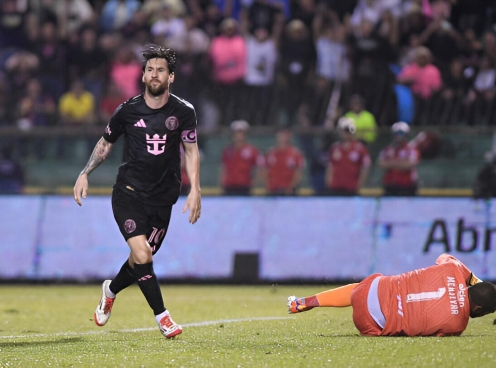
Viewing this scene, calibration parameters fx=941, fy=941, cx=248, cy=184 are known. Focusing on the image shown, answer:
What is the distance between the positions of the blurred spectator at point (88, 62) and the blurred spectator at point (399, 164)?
6087mm

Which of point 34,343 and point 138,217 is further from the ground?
point 138,217

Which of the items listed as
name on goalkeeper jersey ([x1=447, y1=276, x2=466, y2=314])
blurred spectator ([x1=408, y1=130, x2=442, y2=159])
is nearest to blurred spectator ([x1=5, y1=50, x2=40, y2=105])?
blurred spectator ([x1=408, y1=130, x2=442, y2=159])

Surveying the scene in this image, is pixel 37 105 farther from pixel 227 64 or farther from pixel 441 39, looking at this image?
pixel 441 39

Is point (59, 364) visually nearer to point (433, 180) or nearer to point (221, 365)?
point (221, 365)

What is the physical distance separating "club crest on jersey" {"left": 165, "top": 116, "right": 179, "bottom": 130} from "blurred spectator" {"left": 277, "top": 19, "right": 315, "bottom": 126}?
828cm

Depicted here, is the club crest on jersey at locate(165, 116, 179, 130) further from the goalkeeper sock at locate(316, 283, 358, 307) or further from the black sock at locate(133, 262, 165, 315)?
the goalkeeper sock at locate(316, 283, 358, 307)

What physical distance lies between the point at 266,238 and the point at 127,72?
15.9ft

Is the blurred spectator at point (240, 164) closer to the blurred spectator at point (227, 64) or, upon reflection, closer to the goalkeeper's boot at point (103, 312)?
the blurred spectator at point (227, 64)

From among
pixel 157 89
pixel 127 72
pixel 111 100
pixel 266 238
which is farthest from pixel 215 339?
pixel 127 72

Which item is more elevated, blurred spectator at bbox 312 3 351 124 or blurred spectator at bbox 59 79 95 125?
blurred spectator at bbox 312 3 351 124

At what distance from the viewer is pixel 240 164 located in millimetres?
14195

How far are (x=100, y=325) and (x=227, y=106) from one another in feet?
27.6

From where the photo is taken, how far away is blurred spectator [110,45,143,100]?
17.1m

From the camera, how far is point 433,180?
547 inches
